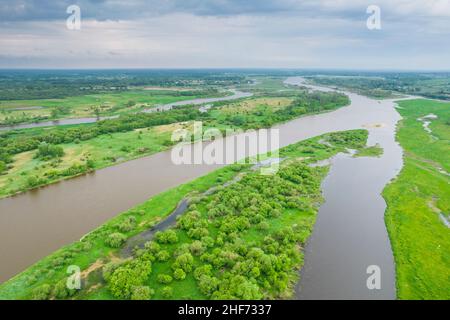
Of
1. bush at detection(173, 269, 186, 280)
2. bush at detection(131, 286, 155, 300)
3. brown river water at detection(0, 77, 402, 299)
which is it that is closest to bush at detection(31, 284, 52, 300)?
brown river water at detection(0, 77, 402, 299)

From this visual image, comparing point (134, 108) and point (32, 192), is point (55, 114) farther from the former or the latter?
point (32, 192)

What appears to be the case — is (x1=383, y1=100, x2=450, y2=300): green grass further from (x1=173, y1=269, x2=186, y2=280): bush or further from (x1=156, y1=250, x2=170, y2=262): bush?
(x1=156, y1=250, x2=170, y2=262): bush

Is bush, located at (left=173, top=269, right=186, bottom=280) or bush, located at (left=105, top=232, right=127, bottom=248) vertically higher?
bush, located at (left=105, top=232, right=127, bottom=248)

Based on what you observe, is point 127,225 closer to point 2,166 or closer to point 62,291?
point 62,291

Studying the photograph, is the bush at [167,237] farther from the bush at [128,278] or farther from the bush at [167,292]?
the bush at [167,292]

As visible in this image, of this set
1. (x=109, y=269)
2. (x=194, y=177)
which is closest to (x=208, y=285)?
(x=109, y=269)

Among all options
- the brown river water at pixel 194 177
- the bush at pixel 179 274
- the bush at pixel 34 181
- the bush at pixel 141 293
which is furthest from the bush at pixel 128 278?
the bush at pixel 34 181
